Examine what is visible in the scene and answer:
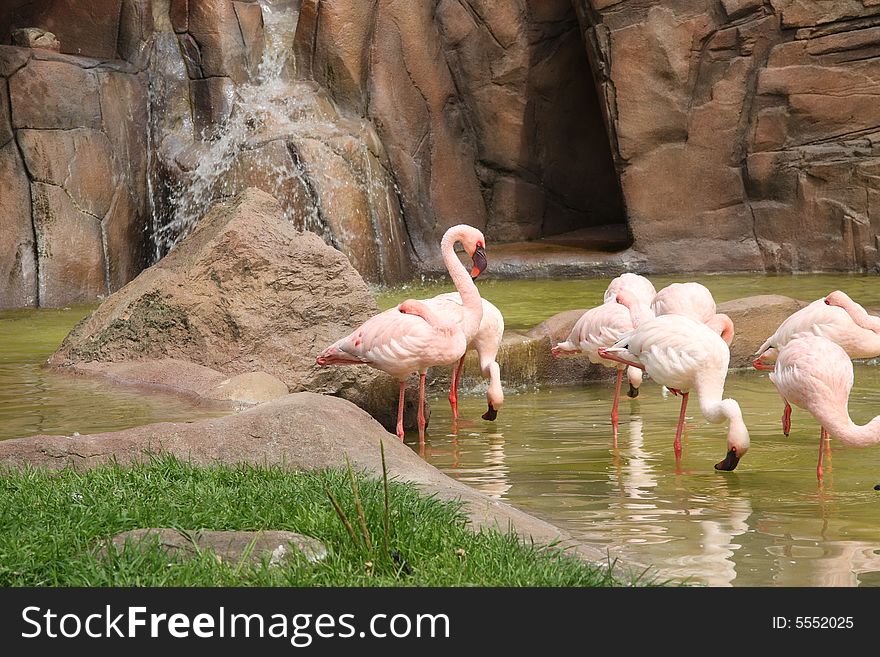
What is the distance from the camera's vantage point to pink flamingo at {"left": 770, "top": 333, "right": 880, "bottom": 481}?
203 inches

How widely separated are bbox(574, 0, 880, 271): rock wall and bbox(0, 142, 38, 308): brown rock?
6.02 m

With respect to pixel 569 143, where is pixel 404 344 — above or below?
below

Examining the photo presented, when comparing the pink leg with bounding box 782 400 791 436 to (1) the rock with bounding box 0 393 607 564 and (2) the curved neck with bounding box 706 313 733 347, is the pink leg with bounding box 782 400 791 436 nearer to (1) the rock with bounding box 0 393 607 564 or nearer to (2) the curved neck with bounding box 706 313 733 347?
(2) the curved neck with bounding box 706 313 733 347

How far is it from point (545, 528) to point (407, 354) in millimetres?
2166

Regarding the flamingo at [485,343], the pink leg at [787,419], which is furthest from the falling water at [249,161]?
the pink leg at [787,419]

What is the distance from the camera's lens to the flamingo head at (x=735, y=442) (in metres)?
5.23

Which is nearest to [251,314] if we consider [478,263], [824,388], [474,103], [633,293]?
[478,263]

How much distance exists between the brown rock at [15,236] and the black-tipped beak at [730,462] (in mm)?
8166

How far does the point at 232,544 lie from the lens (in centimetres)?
330

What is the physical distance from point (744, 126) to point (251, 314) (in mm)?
8010

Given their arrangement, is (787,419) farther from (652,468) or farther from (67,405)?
(67,405)

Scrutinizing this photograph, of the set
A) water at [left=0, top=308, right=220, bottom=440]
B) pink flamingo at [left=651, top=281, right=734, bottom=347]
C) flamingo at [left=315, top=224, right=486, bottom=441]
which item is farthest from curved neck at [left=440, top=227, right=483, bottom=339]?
water at [left=0, top=308, right=220, bottom=440]

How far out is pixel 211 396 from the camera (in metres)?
5.85
